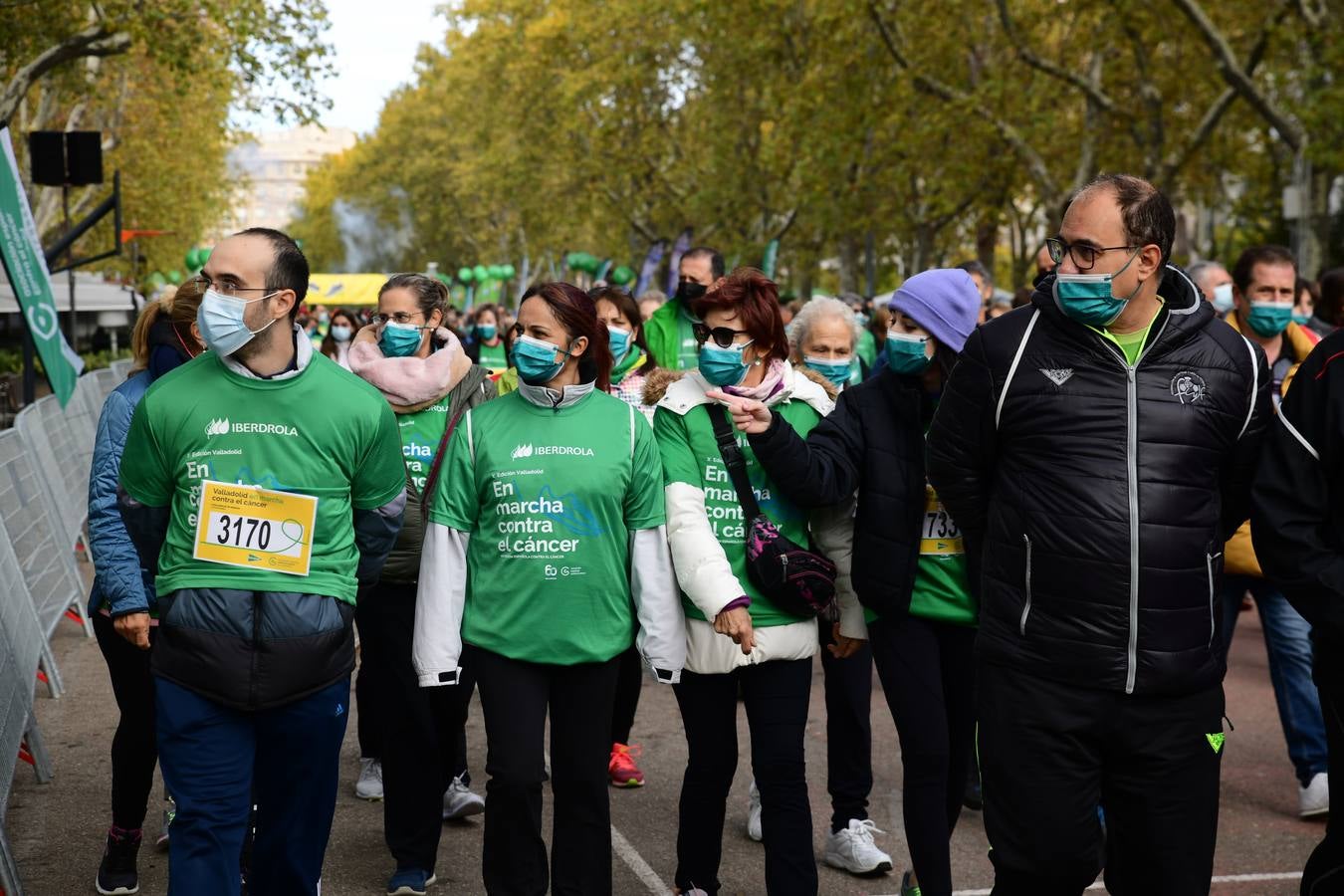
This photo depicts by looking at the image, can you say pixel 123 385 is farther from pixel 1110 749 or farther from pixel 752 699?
pixel 1110 749

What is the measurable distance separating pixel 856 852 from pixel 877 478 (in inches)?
60.9

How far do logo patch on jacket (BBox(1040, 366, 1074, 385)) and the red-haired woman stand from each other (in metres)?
1.25

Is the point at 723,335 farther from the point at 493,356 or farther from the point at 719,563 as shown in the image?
the point at 493,356

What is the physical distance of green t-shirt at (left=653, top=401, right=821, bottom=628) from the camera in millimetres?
4590

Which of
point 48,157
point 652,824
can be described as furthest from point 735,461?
point 48,157

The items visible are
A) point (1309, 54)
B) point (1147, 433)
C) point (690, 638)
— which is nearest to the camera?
point (1147, 433)

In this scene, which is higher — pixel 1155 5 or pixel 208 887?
pixel 1155 5

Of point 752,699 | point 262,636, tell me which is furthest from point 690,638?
point 262,636

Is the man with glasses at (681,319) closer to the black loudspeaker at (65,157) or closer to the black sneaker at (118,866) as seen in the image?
the black sneaker at (118,866)

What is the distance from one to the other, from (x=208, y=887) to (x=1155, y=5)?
20.0 m

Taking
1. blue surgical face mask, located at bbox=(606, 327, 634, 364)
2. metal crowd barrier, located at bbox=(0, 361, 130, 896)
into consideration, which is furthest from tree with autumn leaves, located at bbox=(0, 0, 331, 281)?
blue surgical face mask, located at bbox=(606, 327, 634, 364)

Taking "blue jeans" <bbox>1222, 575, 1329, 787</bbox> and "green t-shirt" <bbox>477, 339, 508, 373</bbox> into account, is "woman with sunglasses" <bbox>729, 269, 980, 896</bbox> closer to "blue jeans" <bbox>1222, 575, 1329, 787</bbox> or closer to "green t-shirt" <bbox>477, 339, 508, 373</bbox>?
"blue jeans" <bbox>1222, 575, 1329, 787</bbox>

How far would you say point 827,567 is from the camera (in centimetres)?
463

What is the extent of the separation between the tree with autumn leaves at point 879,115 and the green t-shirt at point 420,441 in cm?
1447
